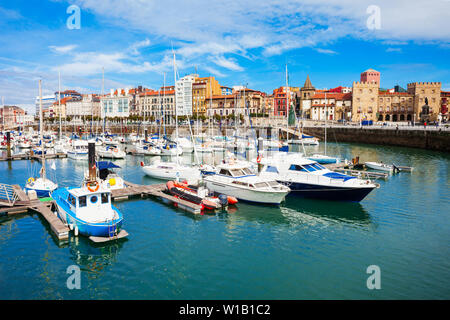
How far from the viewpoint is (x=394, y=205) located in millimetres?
24516

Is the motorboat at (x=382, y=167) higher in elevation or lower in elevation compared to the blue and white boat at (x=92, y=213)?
higher

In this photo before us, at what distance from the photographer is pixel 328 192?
2475 centimetres

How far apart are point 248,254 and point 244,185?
8.60 metres

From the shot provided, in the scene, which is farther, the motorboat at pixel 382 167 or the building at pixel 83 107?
the building at pixel 83 107

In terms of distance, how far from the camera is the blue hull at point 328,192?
941 inches

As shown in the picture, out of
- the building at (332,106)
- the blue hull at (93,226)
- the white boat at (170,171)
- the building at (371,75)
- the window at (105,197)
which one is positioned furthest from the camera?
the building at (371,75)

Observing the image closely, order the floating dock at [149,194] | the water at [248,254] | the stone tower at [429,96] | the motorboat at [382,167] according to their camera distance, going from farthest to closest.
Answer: the stone tower at [429,96], the motorboat at [382,167], the floating dock at [149,194], the water at [248,254]

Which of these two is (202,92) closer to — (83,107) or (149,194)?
(83,107)

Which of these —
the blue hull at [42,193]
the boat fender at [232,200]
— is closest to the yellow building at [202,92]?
the blue hull at [42,193]

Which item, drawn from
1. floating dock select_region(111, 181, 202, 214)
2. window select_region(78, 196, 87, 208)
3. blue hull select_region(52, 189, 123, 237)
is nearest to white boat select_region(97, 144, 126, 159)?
floating dock select_region(111, 181, 202, 214)

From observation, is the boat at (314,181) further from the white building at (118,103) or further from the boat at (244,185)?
the white building at (118,103)

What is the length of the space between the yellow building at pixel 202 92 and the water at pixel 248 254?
11386 cm

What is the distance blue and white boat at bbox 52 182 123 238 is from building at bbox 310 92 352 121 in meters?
112
